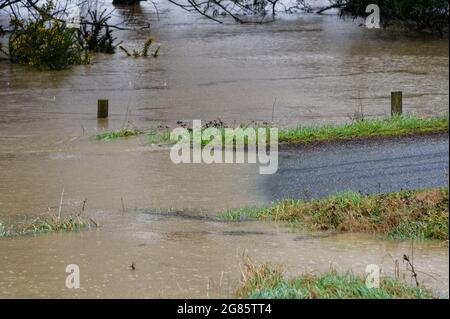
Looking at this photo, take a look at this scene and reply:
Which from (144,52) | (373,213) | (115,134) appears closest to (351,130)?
(115,134)

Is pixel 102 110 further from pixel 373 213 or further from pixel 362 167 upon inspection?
pixel 373 213

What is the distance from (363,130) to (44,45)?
11.8 metres

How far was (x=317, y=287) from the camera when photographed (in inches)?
306

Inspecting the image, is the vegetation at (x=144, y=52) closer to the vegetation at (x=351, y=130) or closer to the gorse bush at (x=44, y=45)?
the gorse bush at (x=44, y=45)

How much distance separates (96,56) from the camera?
28609 mm

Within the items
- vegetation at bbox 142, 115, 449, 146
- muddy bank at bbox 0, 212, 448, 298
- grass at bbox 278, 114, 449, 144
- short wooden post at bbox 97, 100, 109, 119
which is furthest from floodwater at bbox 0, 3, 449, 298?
grass at bbox 278, 114, 449, 144

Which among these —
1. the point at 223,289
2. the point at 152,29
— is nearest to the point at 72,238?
the point at 223,289

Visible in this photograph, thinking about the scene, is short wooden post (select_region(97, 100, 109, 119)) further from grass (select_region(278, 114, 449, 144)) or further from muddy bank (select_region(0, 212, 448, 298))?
muddy bank (select_region(0, 212, 448, 298))

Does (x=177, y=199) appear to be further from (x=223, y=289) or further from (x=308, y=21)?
(x=308, y=21)

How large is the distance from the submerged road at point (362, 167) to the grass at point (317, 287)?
419 centimetres

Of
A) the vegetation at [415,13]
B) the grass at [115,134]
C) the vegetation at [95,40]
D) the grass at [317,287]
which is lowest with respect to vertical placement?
the grass at [115,134]

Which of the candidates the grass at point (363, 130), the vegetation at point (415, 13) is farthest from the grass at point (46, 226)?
the vegetation at point (415, 13)

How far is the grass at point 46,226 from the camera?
1066cm
